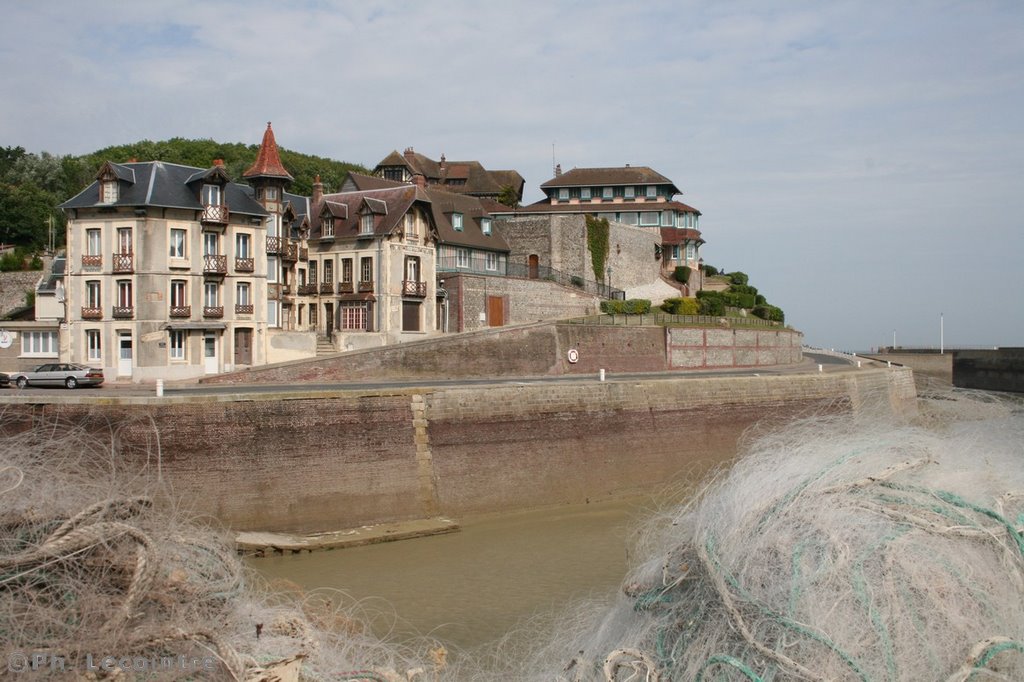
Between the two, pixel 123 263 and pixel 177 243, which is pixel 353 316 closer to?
pixel 177 243

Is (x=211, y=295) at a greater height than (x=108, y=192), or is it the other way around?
(x=108, y=192)

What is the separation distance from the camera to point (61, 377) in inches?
1203

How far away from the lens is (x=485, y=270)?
51469mm

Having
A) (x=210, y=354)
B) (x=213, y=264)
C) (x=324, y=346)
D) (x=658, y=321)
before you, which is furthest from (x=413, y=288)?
(x=658, y=321)

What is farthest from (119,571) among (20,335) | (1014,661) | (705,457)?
(20,335)

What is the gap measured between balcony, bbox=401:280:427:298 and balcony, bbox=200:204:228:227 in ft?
31.7

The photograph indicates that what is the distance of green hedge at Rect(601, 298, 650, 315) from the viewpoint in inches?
1991

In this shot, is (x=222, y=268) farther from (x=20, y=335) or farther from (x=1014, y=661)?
(x=1014, y=661)

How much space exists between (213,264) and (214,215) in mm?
1949

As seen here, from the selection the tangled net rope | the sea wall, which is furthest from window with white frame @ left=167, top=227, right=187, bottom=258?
the tangled net rope

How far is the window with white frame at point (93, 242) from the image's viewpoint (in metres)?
33.6

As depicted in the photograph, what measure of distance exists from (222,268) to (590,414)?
1584 centimetres

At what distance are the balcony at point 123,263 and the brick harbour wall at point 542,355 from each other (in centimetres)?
541

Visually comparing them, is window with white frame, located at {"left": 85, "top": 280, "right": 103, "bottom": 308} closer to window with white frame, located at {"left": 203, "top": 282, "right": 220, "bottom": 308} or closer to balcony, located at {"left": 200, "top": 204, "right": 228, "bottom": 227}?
window with white frame, located at {"left": 203, "top": 282, "right": 220, "bottom": 308}
